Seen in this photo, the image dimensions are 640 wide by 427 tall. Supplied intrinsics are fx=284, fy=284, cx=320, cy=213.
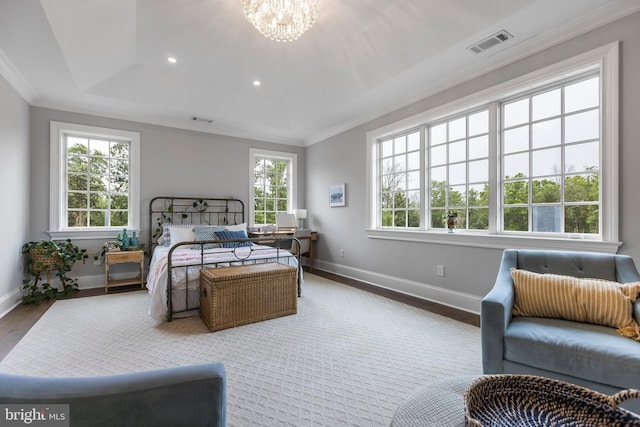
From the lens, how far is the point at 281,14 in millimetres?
2330

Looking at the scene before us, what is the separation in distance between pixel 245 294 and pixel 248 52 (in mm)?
2764

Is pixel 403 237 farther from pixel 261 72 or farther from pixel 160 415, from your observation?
pixel 160 415

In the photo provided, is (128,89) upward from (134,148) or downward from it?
upward

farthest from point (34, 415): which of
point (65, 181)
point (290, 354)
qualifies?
point (65, 181)

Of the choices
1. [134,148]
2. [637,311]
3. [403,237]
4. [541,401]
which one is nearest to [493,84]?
[403,237]

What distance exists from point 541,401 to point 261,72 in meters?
4.11

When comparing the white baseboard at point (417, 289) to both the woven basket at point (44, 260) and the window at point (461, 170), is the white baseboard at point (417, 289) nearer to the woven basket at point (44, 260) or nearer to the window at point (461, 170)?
the window at point (461, 170)

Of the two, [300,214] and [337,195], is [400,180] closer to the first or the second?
[337,195]

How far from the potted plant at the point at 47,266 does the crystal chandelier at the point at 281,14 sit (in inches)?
149

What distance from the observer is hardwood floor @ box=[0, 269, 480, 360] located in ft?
8.40

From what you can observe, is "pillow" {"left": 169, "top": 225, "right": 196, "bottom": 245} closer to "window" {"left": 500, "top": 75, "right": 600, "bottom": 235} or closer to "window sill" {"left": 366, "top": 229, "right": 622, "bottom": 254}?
"window sill" {"left": 366, "top": 229, "right": 622, "bottom": 254}

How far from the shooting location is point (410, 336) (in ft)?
8.50

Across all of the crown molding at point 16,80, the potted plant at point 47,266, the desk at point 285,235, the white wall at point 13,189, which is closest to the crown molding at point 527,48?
the desk at point 285,235

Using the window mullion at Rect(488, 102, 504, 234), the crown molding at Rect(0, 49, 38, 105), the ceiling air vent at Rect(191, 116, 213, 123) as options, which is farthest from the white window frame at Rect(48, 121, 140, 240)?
the window mullion at Rect(488, 102, 504, 234)
